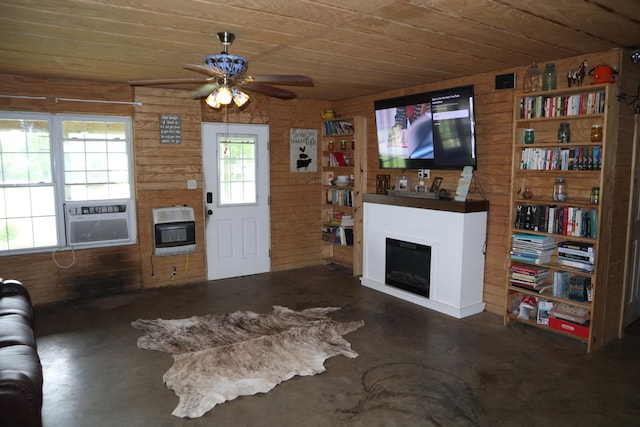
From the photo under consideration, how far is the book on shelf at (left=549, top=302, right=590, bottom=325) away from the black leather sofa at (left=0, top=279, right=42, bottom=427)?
3769 mm

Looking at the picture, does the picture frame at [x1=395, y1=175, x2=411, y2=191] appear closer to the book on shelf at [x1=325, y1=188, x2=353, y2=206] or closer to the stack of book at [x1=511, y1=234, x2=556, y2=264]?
the book on shelf at [x1=325, y1=188, x2=353, y2=206]

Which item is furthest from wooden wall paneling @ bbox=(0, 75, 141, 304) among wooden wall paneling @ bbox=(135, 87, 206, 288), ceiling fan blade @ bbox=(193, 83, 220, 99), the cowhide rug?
ceiling fan blade @ bbox=(193, 83, 220, 99)

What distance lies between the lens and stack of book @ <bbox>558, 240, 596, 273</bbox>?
3496 millimetres

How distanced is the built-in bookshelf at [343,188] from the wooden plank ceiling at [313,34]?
5.33 feet

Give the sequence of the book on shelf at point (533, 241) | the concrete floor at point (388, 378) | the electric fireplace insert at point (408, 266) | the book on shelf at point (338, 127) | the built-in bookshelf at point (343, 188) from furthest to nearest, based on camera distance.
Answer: the book on shelf at point (338, 127)
the built-in bookshelf at point (343, 188)
the electric fireplace insert at point (408, 266)
the book on shelf at point (533, 241)
the concrete floor at point (388, 378)

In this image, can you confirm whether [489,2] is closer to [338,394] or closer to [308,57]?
[308,57]

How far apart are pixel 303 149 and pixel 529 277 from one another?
3471 mm

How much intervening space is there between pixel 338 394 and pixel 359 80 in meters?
3.21

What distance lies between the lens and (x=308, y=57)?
12.0 ft

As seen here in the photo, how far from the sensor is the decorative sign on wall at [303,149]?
20.1ft

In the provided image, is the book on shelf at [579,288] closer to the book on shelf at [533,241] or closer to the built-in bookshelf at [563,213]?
the built-in bookshelf at [563,213]

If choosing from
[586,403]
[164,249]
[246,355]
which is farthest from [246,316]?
[586,403]

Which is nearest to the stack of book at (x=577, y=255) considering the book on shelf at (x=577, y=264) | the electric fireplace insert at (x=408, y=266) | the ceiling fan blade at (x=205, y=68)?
the book on shelf at (x=577, y=264)

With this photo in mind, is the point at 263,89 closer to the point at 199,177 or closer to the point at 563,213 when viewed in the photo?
the point at 199,177
